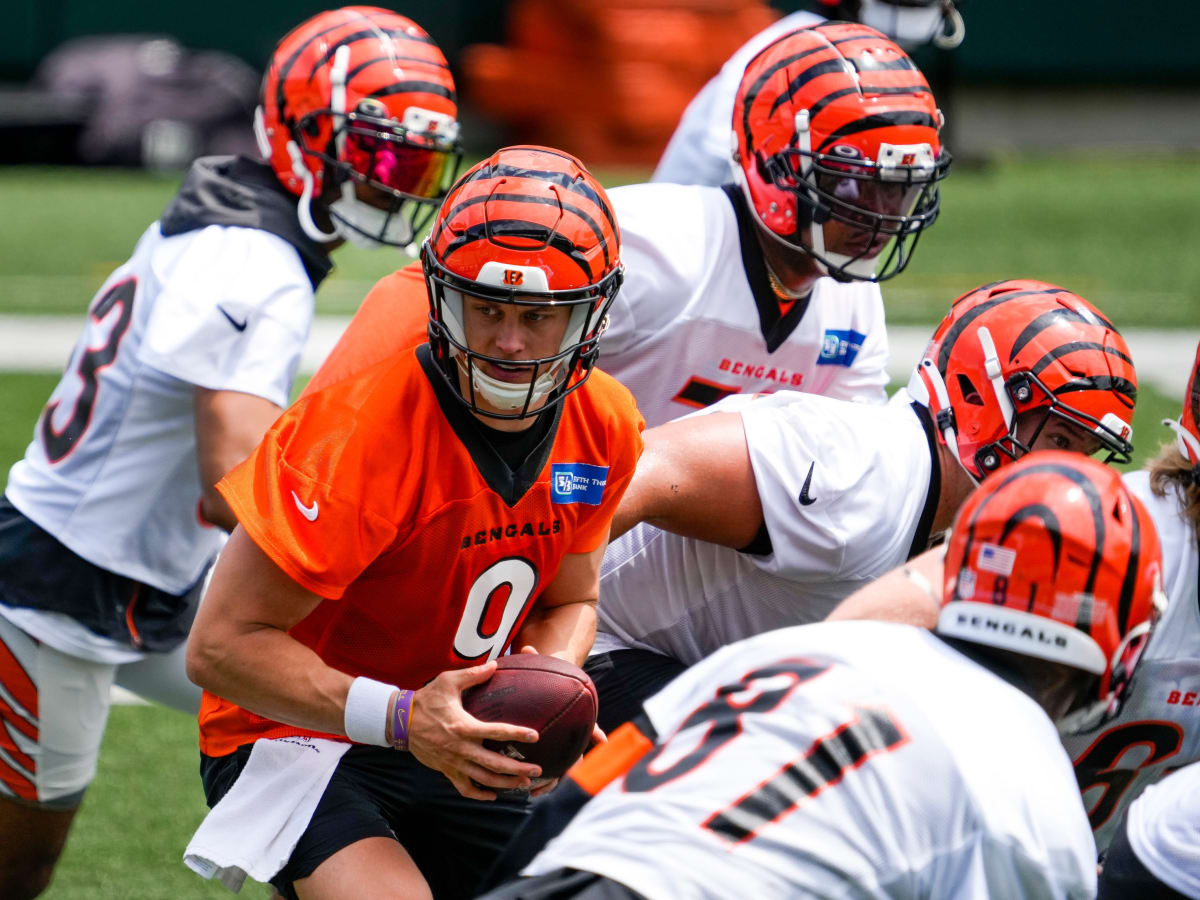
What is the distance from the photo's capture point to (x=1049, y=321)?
3223 millimetres

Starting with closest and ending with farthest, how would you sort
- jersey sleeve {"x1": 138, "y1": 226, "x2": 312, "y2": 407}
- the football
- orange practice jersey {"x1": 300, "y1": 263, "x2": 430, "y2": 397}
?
the football
orange practice jersey {"x1": 300, "y1": 263, "x2": 430, "y2": 397}
jersey sleeve {"x1": 138, "y1": 226, "x2": 312, "y2": 407}

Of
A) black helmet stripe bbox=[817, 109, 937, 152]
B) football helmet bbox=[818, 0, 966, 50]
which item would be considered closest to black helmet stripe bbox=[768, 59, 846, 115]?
black helmet stripe bbox=[817, 109, 937, 152]

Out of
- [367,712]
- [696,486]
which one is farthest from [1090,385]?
[367,712]

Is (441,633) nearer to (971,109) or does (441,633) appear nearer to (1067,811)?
(1067,811)

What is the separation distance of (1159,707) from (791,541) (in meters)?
0.71

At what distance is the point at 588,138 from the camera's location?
1702cm

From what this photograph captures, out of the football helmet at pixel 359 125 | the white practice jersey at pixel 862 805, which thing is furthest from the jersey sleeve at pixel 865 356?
the white practice jersey at pixel 862 805

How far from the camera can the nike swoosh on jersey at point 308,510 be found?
8.18 ft

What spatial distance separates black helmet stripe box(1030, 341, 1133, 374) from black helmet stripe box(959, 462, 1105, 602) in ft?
3.29

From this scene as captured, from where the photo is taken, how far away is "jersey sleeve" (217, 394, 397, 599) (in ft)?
8.17

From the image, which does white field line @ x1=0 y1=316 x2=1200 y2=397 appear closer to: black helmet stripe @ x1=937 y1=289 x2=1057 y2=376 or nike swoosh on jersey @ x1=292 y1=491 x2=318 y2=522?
black helmet stripe @ x1=937 y1=289 x2=1057 y2=376

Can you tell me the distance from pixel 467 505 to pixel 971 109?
1755 cm

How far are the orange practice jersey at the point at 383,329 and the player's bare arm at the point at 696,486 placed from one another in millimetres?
579

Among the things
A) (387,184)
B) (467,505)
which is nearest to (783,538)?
(467,505)
